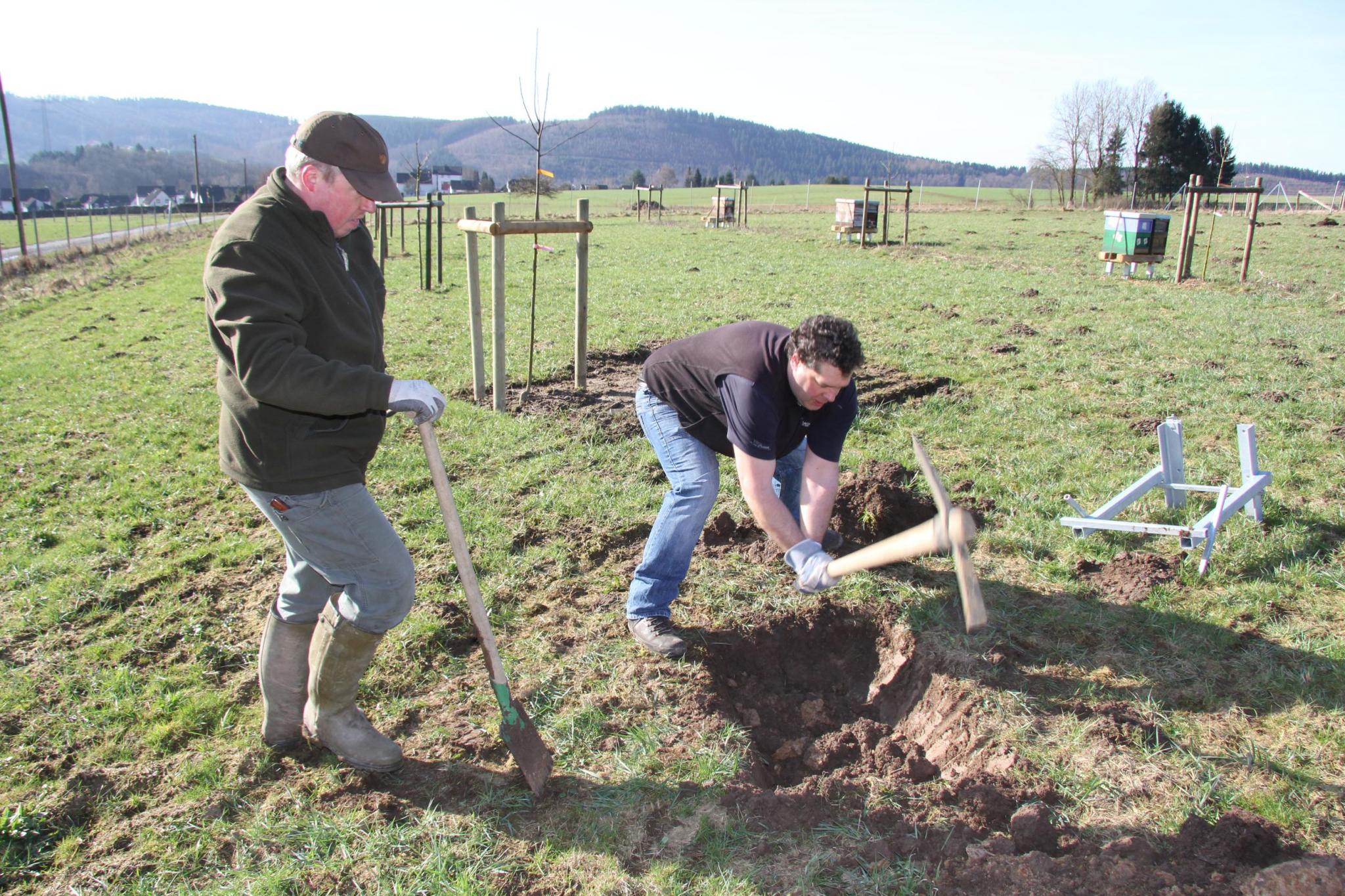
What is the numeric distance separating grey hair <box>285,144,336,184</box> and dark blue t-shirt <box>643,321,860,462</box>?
1.59 metres

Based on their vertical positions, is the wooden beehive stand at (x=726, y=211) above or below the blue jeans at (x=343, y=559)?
above

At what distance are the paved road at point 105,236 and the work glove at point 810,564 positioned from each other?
26257 millimetres

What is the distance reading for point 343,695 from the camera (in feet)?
9.82

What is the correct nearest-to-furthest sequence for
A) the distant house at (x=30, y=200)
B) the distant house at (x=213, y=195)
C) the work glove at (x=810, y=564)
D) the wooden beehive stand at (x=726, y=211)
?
the work glove at (x=810, y=564) → the wooden beehive stand at (x=726, y=211) → the distant house at (x=213, y=195) → the distant house at (x=30, y=200)

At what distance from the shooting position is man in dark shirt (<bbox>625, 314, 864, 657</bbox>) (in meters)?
3.15

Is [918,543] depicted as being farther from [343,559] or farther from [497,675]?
[343,559]

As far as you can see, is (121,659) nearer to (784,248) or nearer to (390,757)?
(390,757)

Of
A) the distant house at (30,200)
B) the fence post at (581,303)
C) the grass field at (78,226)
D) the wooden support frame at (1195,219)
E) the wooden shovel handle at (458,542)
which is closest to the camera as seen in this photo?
the wooden shovel handle at (458,542)

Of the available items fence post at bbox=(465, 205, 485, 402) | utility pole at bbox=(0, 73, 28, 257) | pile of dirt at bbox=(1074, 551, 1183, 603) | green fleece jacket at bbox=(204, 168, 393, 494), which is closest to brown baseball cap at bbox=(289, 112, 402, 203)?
green fleece jacket at bbox=(204, 168, 393, 494)

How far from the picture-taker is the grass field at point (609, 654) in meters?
2.72

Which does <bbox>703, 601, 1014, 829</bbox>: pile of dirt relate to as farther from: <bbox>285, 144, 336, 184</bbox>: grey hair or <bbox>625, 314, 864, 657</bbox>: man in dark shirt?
<bbox>285, 144, 336, 184</bbox>: grey hair

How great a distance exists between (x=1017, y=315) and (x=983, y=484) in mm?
6365

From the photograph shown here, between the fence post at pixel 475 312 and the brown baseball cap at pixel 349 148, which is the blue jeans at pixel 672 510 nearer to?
the brown baseball cap at pixel 349 148

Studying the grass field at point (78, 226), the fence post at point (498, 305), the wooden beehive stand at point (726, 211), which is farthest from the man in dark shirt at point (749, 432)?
the grass field at point (78, 226)
